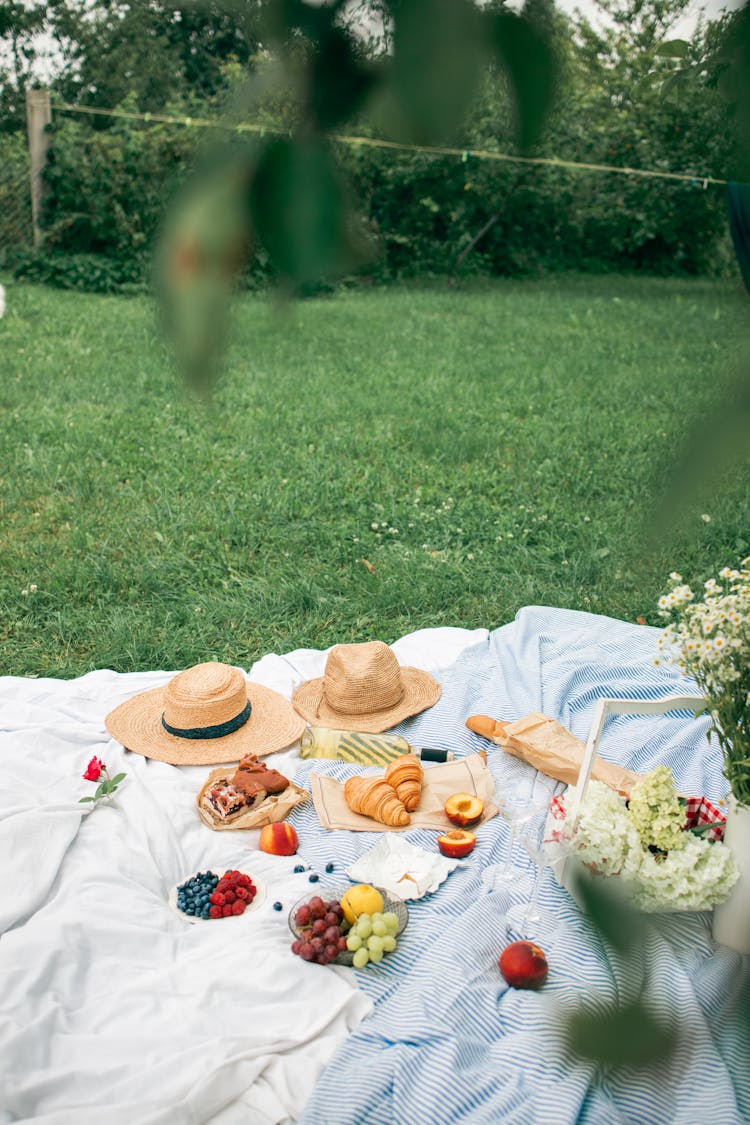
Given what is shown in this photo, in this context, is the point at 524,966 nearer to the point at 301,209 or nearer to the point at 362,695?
the point at 362,695

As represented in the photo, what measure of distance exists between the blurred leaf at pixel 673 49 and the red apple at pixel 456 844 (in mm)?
2073

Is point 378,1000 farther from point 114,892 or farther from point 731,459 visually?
point 731,459

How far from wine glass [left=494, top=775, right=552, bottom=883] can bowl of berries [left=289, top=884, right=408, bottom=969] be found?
29 centimetres

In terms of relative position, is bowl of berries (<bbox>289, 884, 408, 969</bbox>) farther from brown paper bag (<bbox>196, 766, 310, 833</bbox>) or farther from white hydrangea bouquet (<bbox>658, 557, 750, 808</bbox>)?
white hydrangea bouquet (<bbox>658, 557, 750, 808</bbox>)

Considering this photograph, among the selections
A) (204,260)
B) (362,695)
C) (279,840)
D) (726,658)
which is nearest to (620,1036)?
(204,260)

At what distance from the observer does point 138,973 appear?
193 centimetres

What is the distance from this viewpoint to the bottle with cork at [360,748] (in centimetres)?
269

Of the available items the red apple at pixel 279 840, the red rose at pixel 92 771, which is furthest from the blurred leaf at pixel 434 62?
the red rose at pixel 92 771

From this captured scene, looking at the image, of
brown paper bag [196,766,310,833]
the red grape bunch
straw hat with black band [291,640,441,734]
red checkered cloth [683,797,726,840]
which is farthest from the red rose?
red checkered cloth [683,797,726,840]

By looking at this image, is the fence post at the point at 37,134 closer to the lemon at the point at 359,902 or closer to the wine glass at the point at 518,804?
the lemon at the point at 359,902

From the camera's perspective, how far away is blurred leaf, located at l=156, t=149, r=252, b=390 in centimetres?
37

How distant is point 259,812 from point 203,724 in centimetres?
44

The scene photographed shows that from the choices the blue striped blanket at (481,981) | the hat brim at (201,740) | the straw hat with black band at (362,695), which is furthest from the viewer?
the straw hat with black band at (362,695)

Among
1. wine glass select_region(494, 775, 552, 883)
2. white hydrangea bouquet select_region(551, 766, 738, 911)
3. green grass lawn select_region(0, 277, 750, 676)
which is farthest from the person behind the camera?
green grass lawn select_region(0, 277, 750, 676)
